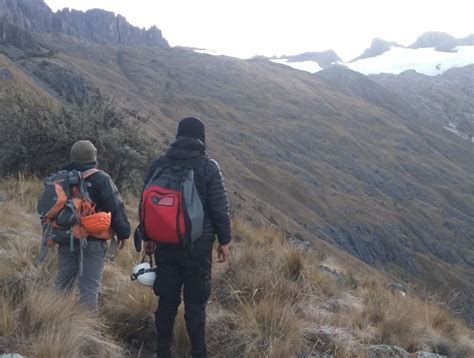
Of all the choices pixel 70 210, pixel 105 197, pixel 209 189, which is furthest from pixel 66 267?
pixel 209 189

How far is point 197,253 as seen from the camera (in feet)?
13.1

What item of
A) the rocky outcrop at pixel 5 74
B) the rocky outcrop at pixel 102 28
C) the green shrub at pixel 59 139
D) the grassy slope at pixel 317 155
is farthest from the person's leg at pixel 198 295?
the rocky outcrop at pixel 102 28

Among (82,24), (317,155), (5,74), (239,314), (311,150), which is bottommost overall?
(317,155)

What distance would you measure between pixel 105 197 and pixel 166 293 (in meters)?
1.04

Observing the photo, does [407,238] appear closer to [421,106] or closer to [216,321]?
[216,321]

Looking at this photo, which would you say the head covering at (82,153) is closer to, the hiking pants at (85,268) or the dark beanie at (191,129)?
the hiking pants at (85,268)

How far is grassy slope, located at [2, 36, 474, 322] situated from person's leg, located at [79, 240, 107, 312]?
25.4 m

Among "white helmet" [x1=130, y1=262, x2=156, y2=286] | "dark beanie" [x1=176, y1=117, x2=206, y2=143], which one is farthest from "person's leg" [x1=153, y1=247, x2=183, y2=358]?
"dark beanie" [x1=176, y1=117, x2=206, y2=143]

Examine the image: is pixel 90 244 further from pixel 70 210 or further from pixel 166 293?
pixel 166 293

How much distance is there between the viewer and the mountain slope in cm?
5069

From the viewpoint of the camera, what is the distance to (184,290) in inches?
162

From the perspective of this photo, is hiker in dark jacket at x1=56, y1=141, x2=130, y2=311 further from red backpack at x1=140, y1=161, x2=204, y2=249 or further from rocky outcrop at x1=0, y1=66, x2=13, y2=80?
rocky outcrop at x1=0, y1=66, x2=13, y2=80

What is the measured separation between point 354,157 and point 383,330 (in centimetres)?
7874

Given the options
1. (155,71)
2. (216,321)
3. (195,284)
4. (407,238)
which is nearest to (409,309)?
(216,321)
